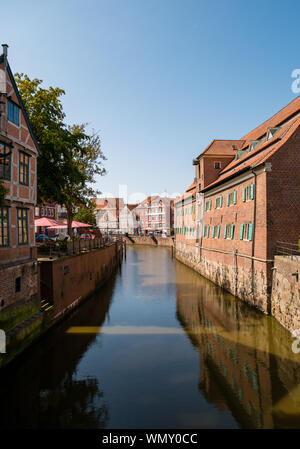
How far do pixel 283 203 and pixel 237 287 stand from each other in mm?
6672

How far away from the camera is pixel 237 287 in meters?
20.0

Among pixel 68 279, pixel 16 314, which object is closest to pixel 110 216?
pixel 68 279

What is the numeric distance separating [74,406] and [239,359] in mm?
6230

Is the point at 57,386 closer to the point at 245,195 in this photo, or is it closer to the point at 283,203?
the point at 283,203

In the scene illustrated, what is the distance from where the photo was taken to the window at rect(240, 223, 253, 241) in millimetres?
18156

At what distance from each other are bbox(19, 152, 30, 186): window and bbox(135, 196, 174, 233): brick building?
7799 cm

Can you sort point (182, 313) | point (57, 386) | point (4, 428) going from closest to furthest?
point (4, 428), point (57, 386), point (182, 313)

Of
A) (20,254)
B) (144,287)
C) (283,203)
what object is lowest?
(144,287)

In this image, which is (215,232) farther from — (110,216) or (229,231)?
(110,216)

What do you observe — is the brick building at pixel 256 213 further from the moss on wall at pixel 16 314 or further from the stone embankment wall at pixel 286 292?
the moss on wall at pixel 16 314

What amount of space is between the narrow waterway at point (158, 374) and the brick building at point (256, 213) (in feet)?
9.60

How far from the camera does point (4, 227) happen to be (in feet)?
37.7

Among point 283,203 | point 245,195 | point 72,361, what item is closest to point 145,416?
point 72,361
